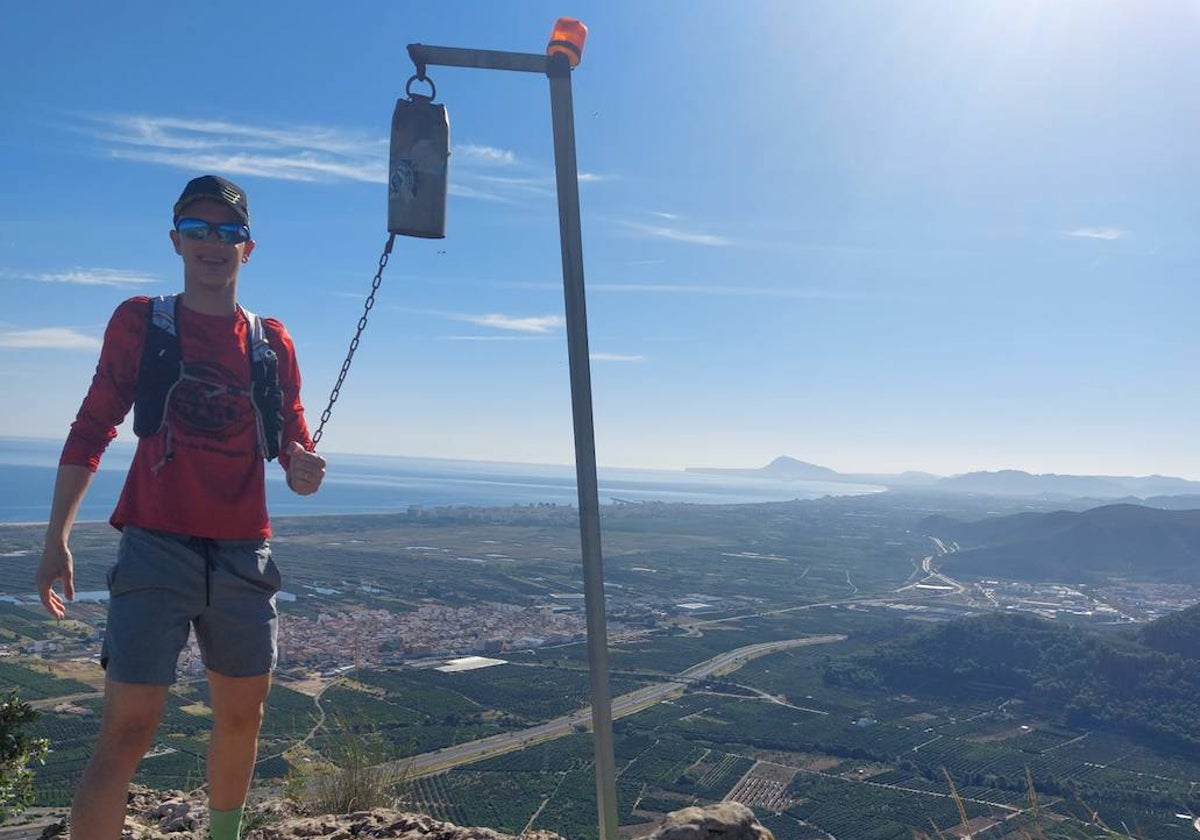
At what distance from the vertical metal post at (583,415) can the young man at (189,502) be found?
25.0 inches

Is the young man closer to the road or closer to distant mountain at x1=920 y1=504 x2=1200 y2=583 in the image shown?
the road

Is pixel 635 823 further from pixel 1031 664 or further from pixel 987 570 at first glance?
pixel 987 570

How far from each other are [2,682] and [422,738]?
26.1 feet

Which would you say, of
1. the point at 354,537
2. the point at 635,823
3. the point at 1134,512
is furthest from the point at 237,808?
the point at 1134,512

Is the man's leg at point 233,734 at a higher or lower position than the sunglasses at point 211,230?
lower

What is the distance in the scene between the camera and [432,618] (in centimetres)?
3123

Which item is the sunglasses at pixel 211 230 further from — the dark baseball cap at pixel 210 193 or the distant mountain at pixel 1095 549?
the distant mountain at pixel 1095 549

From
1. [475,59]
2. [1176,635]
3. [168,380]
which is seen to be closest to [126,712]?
[168,380]

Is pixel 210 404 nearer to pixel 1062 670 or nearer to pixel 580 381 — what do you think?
pixel 580 381

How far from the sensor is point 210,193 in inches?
75.0

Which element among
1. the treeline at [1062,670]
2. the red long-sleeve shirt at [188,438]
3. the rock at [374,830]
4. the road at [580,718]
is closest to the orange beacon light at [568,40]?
the red long-sleeve shirt at [188,438]

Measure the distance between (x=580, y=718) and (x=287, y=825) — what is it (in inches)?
702

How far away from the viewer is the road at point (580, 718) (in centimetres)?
1541

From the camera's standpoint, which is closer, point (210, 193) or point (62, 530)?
point (62, 530)
